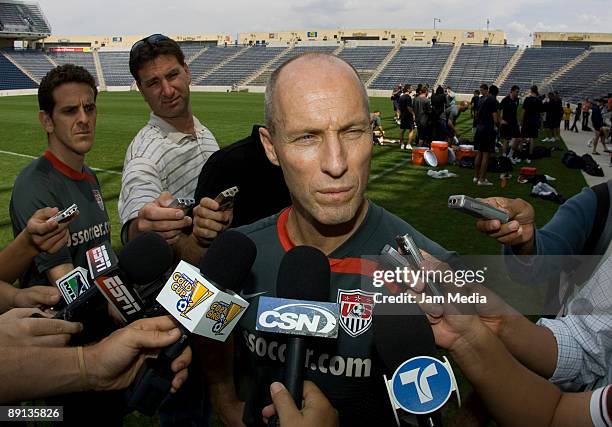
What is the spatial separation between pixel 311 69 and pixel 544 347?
1309 mm

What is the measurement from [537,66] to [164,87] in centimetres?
5384

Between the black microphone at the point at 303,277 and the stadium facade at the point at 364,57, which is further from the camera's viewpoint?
the stadium facade at the point at 364,57

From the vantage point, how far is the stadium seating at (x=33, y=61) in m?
56.4

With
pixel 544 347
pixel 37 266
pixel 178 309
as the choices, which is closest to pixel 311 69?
pixel 178 309

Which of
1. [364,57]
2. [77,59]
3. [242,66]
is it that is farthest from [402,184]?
[77,59]

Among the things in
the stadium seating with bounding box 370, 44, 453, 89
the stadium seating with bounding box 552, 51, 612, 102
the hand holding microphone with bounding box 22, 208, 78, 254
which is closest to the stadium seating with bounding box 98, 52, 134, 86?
the stadium seating with bounding box 370, 44, 453, 89

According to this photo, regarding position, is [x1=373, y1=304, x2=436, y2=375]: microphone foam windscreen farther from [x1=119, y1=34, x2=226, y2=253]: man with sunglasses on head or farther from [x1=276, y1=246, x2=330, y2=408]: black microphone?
[x1=119, y1=34, x2=226, y2=253]: man with sunglasses on head

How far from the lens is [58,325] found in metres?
1.75

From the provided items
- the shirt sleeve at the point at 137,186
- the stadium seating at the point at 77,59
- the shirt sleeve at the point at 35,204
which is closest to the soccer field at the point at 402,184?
the shirt sleeve at the point at 35,204

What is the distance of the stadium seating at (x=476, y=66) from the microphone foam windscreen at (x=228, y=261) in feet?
Result: 162

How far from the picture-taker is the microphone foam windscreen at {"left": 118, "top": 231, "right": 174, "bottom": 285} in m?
1.64

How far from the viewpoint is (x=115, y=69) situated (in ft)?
210

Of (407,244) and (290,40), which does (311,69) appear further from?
(290,40)

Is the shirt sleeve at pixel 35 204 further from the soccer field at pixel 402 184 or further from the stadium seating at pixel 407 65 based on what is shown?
the stadium seating at pixel 407 65
